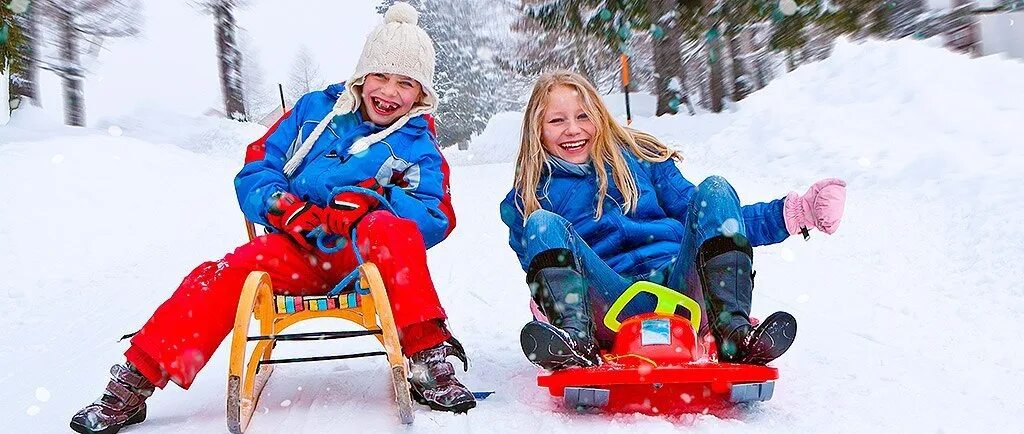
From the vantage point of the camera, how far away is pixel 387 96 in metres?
3.04

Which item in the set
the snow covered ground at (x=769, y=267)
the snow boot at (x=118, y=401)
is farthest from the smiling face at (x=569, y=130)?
the snow boot at (x=118, y=401)

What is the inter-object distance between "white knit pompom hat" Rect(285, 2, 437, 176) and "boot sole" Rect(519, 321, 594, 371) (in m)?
1.01

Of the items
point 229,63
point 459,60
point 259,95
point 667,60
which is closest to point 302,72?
point 259,95

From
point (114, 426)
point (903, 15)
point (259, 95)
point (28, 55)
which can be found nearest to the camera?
point (114, 426)

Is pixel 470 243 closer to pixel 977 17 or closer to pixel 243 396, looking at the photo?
pixel 243 396

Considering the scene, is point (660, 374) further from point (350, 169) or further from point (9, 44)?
point (9, 44)

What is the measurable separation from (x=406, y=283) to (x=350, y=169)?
1.91ft

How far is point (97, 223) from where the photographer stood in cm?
735

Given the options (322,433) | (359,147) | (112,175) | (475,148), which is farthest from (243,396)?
→ (475,148)

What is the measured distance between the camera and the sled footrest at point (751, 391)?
2.27 metres

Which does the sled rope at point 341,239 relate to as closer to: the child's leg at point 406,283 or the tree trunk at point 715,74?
the child's leg at point 406,283

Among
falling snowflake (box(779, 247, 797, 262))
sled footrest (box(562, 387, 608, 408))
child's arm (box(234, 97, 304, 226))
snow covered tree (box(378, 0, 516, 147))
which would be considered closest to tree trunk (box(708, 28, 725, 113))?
falling snowflake (box(779, 247, 797, 262))

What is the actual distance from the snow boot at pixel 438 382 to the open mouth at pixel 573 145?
900mm

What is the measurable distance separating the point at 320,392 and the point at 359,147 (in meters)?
0.83
